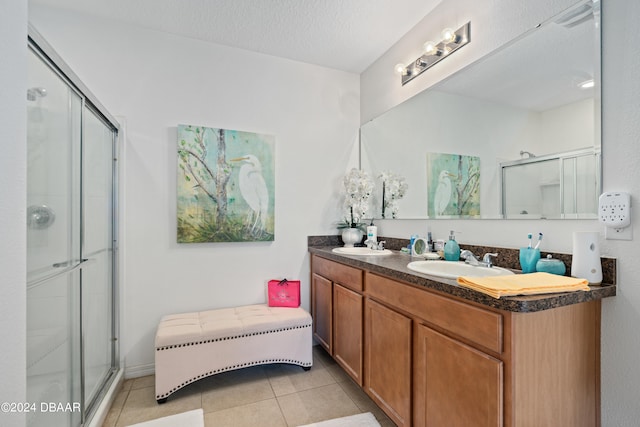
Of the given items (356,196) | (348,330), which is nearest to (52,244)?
(348,330)

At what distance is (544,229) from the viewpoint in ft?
4.52

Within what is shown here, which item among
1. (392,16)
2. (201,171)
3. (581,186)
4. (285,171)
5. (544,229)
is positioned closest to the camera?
(581,186)

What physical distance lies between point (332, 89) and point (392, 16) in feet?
2.78

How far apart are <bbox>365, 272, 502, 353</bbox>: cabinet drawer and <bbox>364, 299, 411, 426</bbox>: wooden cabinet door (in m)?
0.09

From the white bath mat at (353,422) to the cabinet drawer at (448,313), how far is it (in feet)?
2.26

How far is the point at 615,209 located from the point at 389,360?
3.79 feet

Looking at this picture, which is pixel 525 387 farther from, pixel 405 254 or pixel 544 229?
pixel 405 254

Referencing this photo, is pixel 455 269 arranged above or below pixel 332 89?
below

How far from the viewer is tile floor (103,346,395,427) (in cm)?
169

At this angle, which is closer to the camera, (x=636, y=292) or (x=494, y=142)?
(x=636, y=292)

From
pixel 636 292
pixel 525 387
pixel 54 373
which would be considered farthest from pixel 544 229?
pixel 54 373

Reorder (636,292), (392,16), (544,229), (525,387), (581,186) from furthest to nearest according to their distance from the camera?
(392,16) → (544,229) → (581,186) → (636,292) → (525,387)

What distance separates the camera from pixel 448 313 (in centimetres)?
115

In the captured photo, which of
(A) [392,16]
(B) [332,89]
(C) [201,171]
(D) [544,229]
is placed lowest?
(D) [544,229]
